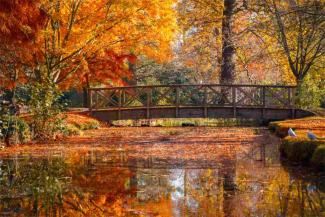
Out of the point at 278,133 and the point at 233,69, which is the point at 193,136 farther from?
the point at 233,69

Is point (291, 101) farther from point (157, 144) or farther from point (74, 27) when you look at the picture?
point (74, 27)

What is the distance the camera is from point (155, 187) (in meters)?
8.75

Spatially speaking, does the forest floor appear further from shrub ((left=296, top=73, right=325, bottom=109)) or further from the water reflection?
shrub ((left=296, top=73, right=325, bottom=109))

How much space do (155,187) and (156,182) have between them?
477 millimetres

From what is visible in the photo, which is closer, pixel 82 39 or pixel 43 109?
pixel 43 109

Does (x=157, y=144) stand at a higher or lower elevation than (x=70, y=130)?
lower

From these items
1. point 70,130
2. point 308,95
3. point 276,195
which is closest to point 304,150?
point 276,195

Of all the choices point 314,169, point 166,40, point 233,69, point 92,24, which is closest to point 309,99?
point 233,69

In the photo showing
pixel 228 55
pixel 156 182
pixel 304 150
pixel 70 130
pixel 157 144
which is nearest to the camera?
pixel 156 182

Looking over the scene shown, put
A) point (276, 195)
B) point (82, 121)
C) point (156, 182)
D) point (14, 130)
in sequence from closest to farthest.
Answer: point (276, 195) → point (156, 182) → point (14, 130) → point (82, 121)

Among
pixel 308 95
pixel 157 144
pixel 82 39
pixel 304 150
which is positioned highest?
pixel 82 39

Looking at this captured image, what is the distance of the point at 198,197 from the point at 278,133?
33.2 feet

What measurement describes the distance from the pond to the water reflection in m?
0.01

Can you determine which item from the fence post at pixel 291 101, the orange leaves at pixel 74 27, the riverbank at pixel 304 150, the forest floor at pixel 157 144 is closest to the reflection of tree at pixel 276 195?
the riverbank at pixel 304 150
